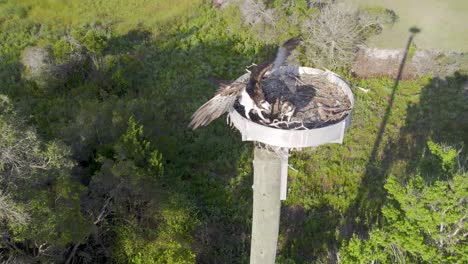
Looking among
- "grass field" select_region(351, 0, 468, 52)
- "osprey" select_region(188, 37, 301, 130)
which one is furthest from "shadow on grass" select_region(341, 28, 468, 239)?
"osprey" select_region(188, 37, 301, 130)

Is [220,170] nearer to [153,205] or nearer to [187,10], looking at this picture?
[153,205]

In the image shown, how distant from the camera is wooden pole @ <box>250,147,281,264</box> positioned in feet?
15.1

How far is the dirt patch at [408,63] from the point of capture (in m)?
17.1

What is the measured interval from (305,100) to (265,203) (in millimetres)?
1334

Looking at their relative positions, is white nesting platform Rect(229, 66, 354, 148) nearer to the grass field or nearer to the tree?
the tree

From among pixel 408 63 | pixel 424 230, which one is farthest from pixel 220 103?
pixel 408 63

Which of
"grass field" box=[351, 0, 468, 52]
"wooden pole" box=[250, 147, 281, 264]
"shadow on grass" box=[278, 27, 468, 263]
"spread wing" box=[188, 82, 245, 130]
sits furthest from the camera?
"grass field" box=[351, 0, 468, 52]

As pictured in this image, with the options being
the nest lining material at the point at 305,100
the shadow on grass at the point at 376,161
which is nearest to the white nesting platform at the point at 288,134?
the nest lining material at the point at 305,100

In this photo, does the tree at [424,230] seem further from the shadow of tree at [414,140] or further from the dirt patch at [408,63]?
the dirt patch at [408,63]

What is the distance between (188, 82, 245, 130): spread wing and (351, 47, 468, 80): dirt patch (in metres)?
14.0

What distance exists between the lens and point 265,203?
4930 millimetres

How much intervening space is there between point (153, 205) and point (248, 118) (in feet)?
19.8

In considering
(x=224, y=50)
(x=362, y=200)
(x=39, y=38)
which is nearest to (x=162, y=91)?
(x=224, y=50)

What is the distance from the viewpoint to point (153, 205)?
973cm
